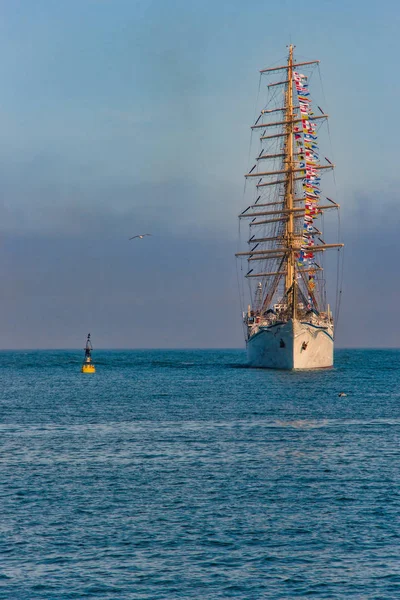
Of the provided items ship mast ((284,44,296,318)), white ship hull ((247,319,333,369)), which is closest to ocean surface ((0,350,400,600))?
white ship hull ((247,319,333,369))

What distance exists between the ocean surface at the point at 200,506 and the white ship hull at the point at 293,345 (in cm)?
5067

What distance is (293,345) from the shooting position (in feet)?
381

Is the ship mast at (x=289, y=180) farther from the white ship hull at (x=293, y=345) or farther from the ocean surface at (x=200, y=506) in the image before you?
the ocean surface at (x=200, y=506)

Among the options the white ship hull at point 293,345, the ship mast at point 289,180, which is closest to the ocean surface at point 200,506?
the white ship hull at point 293,345

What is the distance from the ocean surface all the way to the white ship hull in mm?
50675

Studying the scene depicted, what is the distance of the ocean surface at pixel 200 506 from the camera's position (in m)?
24.4

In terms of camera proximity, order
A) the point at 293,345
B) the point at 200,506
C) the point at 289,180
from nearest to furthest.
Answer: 1. the point at 200,506
2. the point at 293,345
3. the point at 289,180

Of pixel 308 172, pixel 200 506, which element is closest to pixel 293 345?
pixel 308 172

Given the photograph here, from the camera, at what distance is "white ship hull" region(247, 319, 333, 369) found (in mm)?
116688

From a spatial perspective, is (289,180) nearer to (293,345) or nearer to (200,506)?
(293,345)

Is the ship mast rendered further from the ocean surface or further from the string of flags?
the ocean surface

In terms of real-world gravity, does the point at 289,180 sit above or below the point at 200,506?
above

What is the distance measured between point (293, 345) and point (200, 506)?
84.4 metres

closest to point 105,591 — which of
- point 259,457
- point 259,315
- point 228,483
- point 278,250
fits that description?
point 228,483
